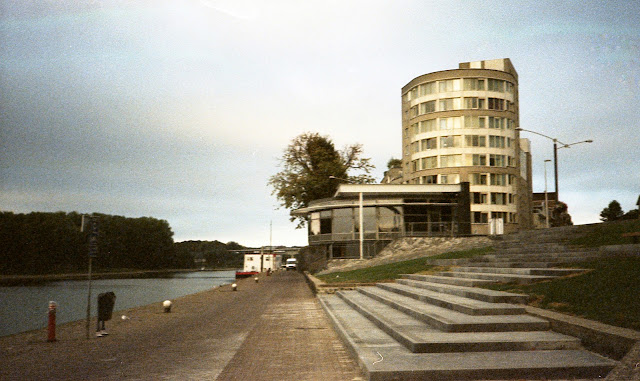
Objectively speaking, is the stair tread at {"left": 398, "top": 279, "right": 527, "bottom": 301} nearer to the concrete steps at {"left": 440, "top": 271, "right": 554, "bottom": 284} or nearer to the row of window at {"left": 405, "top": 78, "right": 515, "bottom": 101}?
the concrete steps at {"left": 440, "top": 271, "right": 554, "bottom": 284}

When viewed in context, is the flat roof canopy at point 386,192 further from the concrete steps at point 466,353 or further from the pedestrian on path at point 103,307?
the concrete steps at point 466,353

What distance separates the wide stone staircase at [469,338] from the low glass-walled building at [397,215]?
98.5ft

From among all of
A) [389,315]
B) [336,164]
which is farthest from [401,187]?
[389,315]

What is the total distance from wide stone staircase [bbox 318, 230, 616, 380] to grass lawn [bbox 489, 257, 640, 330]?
55 centimetres

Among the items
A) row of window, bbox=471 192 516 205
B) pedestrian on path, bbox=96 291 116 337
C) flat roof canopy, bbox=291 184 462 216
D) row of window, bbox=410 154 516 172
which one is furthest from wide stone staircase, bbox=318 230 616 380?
row of window, bbox=410 154 516 172

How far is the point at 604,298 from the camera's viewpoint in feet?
31.2

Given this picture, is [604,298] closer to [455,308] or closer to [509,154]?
[455,308]

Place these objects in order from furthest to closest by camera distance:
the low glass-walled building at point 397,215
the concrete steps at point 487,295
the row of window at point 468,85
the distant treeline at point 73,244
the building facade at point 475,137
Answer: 1. the distant treeline at point 73,244
2. the row of window at point 468,85
3. the building facade at point 475,137
4. the low glass-walled building at point 397,215
5. the concrete steps at point 487,295

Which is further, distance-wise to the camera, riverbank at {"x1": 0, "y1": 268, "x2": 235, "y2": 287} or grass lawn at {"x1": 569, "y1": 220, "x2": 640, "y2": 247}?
riverbank at {"x1": 0, "y1": 268, "x2": 235, "y2": 287}

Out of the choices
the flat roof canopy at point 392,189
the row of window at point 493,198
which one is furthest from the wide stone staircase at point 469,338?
the row of window at point 493,198

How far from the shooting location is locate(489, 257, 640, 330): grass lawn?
Result: 8570 mm

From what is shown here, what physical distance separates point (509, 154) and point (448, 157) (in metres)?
8.15

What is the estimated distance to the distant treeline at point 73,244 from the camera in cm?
10256

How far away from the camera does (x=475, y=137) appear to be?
71.4 m
